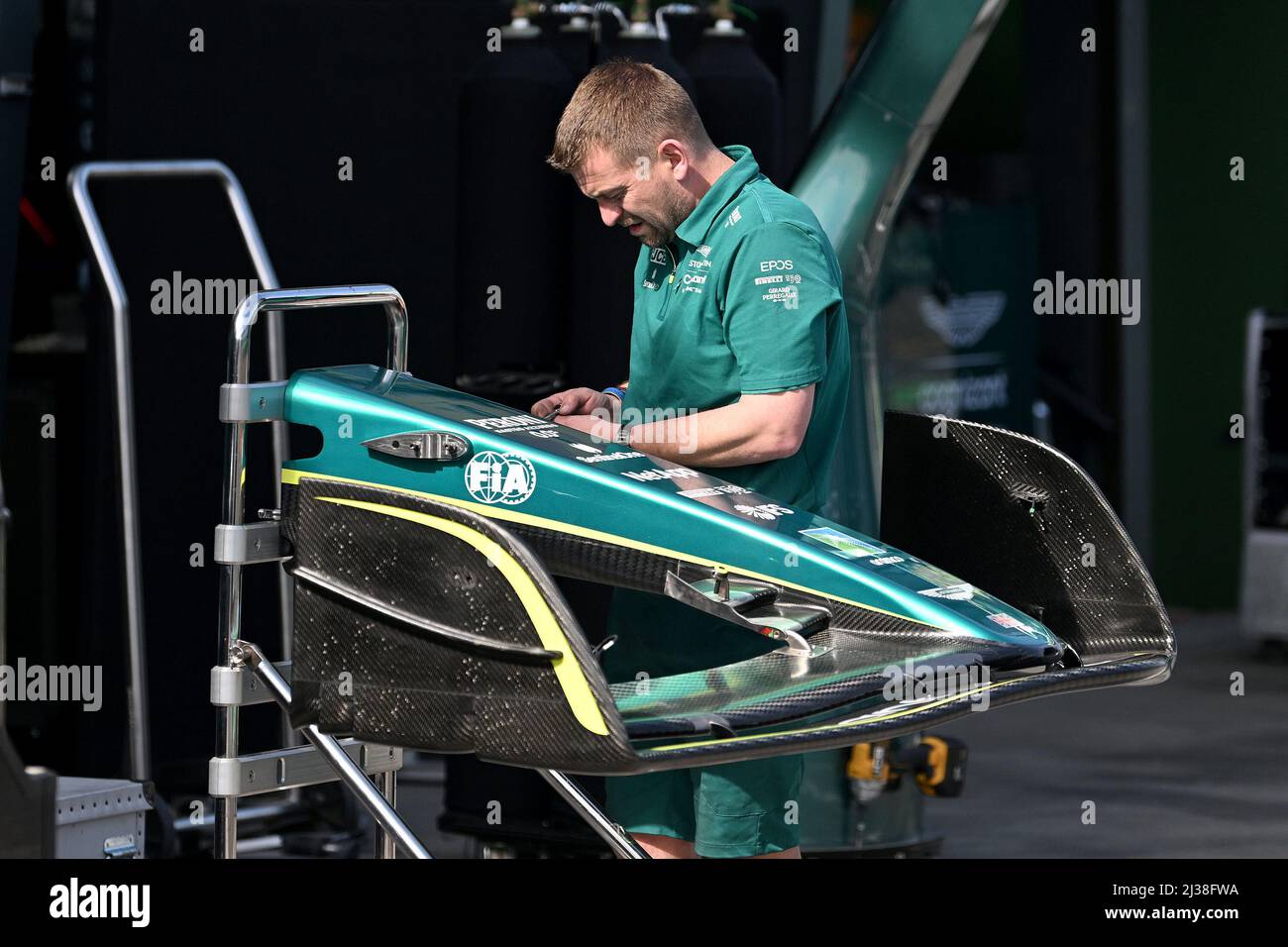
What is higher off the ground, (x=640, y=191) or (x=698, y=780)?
(x=640, y=191)

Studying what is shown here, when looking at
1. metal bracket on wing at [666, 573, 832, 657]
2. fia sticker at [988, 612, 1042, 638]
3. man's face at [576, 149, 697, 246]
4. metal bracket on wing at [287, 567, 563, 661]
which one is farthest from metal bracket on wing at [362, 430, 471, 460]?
fia sticker at [988, 612, 1042, 638]

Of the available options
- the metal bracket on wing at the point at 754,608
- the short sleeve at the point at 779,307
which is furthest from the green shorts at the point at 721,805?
the short sleeve at the point at 779,307

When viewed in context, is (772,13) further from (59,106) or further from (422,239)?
(59,106)

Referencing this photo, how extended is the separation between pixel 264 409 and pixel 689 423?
576 millimetres

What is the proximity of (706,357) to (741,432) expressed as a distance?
0.16 m

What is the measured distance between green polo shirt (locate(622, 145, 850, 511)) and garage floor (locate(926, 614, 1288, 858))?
2517 millimetres

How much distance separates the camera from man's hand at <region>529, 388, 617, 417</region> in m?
2.94

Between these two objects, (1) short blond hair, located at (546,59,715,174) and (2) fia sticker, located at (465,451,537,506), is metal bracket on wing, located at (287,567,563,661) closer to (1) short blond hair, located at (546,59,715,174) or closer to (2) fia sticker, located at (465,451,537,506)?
(2) fia sticker, located at (465,451,537,506)

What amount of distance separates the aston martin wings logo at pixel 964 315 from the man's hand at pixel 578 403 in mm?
5397

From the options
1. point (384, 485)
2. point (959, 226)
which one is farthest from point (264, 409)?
point (959, 226)

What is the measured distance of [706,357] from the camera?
2.80m

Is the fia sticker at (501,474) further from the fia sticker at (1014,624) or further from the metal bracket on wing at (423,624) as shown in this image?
the fia sticker at (1014,624)

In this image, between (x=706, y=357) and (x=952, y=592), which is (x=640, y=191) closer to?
(x=706, y=357)

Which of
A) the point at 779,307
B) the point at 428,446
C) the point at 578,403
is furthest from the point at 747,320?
the point at 428,446
